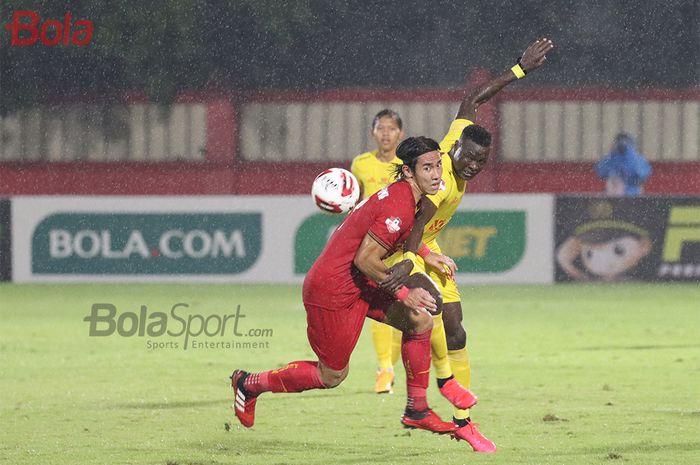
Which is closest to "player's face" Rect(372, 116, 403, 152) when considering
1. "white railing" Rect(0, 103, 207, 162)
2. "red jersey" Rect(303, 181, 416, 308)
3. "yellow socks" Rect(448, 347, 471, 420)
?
"yellow socks" Rect(448, 347, 471, 420)

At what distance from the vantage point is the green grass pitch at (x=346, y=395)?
8344 millimetres

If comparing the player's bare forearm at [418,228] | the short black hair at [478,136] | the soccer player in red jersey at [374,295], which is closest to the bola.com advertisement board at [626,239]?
the short black hair at [478,136]

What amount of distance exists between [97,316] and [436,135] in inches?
550

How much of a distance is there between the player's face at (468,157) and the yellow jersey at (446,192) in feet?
0.21

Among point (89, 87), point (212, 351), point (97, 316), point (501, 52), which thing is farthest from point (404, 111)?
point (212, 351)

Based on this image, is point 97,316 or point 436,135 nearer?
point 97,316

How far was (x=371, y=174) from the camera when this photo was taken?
11.5 m

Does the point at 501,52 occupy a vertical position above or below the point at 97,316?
above

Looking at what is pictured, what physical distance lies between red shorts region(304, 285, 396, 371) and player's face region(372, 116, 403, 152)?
2.92 meters

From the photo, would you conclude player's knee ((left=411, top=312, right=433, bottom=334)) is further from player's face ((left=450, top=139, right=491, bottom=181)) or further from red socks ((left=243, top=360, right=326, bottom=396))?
player's face ((left=450, top=139, right=491, bottom=181))

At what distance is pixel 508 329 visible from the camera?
50.6ft

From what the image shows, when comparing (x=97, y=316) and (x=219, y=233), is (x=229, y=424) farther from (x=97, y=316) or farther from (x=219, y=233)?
(x=219, y=233)

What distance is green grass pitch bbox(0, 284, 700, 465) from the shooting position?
834 centimetres

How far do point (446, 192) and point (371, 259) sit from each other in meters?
1.12
